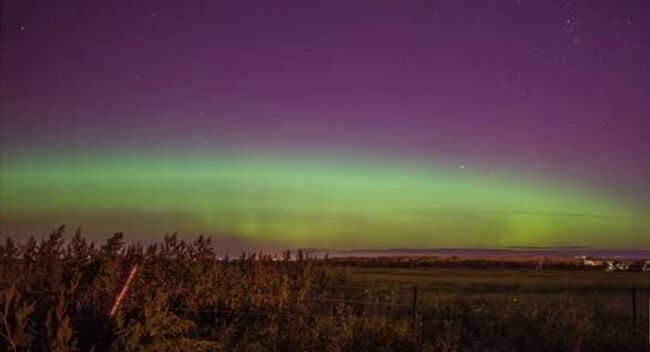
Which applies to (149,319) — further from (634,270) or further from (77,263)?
(634,270)

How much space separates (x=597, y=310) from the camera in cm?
2320

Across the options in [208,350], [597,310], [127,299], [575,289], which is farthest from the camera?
[575,289]

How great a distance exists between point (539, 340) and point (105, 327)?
9.43 m

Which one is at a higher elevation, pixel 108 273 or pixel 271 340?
pixel 108 273

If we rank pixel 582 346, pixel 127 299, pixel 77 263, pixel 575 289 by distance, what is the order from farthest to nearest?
1. pixel 575 289
2. pixel 582 346
3. pixel 77 263
4. pixel 127 299

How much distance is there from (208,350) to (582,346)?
8037 mm

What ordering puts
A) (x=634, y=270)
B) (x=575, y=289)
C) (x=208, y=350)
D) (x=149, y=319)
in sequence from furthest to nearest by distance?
(x=634, y=270)
(x=575, y=289)
(x=208, y=350)
(x=149, y=319)

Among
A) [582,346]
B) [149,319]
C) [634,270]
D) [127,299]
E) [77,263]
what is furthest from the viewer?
[634,270]

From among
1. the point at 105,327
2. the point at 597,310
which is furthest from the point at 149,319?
the point at 597,310

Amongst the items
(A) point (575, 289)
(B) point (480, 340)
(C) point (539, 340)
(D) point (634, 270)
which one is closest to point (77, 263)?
(B) point (480, 340)

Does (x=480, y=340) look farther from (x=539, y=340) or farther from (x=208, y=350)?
(x=208, y=350)

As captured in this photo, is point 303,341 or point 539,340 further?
point 539,340

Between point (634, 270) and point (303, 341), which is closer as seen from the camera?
point (303, 341)

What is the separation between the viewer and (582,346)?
1555 centimetres
